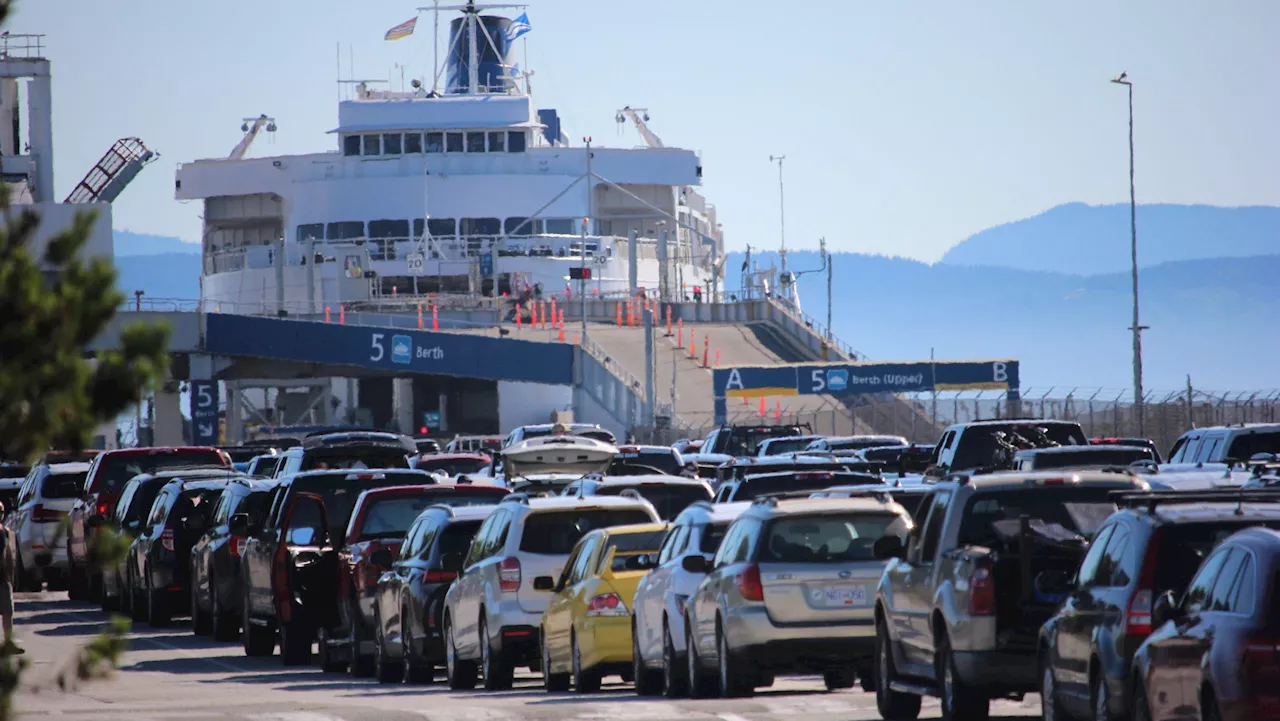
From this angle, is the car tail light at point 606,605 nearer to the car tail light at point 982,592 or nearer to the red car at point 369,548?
the red car at point 369,548

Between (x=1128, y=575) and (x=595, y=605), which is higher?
(x=1128, y=575)

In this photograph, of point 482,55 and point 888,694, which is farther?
point 482,55

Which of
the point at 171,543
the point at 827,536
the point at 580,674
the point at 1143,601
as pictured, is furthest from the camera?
the point at 171,543

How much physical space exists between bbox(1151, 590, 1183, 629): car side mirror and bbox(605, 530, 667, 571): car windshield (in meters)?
7.41

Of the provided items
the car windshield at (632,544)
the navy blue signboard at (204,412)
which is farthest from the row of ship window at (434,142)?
the car windshield at (632,544)

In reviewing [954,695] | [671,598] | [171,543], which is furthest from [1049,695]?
[171,543]

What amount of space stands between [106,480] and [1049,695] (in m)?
21.8

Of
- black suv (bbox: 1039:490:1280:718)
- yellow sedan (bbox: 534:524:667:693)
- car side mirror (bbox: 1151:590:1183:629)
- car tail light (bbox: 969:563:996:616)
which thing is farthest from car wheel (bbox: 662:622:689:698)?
car side mirror (bbox: 1151:590:1183:629)

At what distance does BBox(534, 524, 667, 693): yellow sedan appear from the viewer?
1681 cm

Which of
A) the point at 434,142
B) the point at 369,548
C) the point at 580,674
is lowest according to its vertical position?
the point at 580,674

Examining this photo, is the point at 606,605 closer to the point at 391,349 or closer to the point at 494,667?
the point at 494,667

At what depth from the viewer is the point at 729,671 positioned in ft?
49.3

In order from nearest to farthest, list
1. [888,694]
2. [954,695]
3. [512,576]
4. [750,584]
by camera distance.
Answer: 1. [954,695]
2. [888,694]
3. [750,584]
4. [512,576]

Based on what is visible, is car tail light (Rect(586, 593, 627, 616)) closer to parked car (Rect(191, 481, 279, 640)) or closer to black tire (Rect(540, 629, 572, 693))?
black tire (Rect(540, 629, 572, 693))
